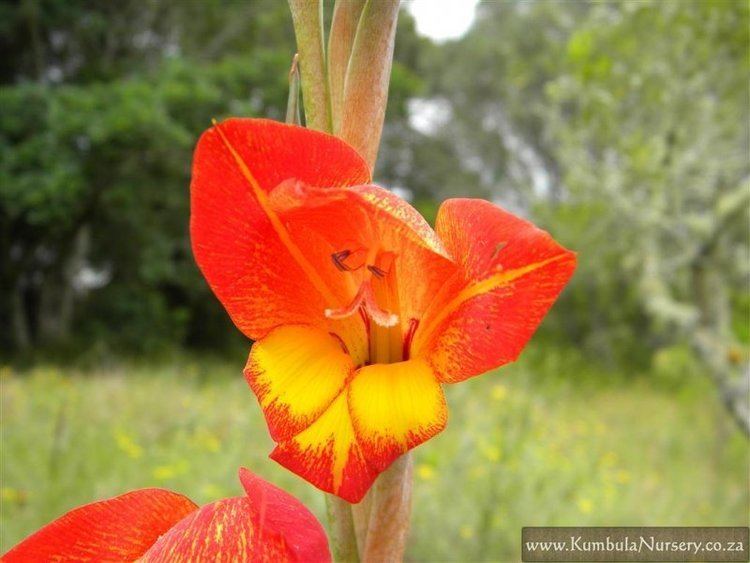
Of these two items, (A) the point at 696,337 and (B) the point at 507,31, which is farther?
(B) the point at 507,31

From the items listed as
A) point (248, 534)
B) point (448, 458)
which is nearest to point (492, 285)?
point (248, 534)

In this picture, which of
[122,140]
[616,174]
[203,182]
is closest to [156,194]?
[122,140]

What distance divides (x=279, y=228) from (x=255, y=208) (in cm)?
1

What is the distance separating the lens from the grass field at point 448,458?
2.10 m

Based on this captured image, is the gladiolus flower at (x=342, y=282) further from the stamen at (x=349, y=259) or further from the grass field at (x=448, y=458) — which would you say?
the grass field at (x=448, y=458)

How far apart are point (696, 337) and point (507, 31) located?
8.08m

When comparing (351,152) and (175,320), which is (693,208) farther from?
(175,320)

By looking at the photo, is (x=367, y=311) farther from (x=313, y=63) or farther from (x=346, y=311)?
(x=313, y=63)

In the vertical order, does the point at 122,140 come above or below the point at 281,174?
above

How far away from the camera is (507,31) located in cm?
1014

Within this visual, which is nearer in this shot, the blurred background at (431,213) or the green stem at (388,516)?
the green stem at (388,516)

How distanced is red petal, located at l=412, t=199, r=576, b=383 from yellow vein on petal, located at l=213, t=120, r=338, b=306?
0.16 ft
